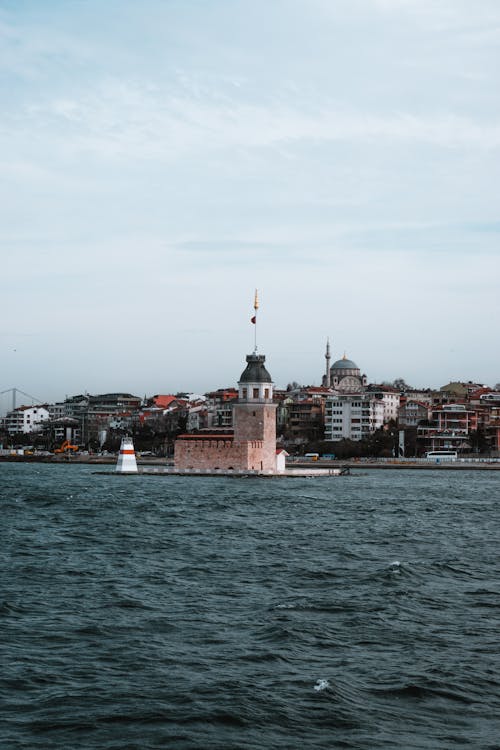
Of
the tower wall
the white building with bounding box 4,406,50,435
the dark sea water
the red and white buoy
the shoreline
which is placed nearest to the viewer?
the dark sea water

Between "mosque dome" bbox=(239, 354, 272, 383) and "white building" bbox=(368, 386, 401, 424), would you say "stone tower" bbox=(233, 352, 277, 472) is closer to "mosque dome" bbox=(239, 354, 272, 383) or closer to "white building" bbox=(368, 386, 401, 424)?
"mosque dome" bbox=(239, 354, 272, 383)

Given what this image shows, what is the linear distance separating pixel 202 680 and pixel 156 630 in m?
2.43

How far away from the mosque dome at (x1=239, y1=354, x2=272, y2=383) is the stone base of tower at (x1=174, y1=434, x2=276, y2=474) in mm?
3448

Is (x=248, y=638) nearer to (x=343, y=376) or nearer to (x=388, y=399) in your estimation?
(x=388, y=399)

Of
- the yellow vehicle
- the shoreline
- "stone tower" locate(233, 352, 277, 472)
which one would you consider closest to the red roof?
the yellow vehicle

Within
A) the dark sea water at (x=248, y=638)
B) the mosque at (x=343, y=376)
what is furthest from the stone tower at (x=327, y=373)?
the dark sea water at (x=248, y=638)

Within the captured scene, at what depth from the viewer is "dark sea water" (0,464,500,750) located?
31.4ft

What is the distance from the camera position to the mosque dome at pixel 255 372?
5906cm

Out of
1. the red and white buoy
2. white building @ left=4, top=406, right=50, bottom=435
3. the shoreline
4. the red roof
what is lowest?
the shoreline

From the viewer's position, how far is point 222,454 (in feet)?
197

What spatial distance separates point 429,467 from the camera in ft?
255

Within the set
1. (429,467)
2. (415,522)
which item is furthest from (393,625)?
(429,467)

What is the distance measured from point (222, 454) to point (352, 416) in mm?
39125

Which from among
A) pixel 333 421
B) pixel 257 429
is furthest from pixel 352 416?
pixel 257 429
